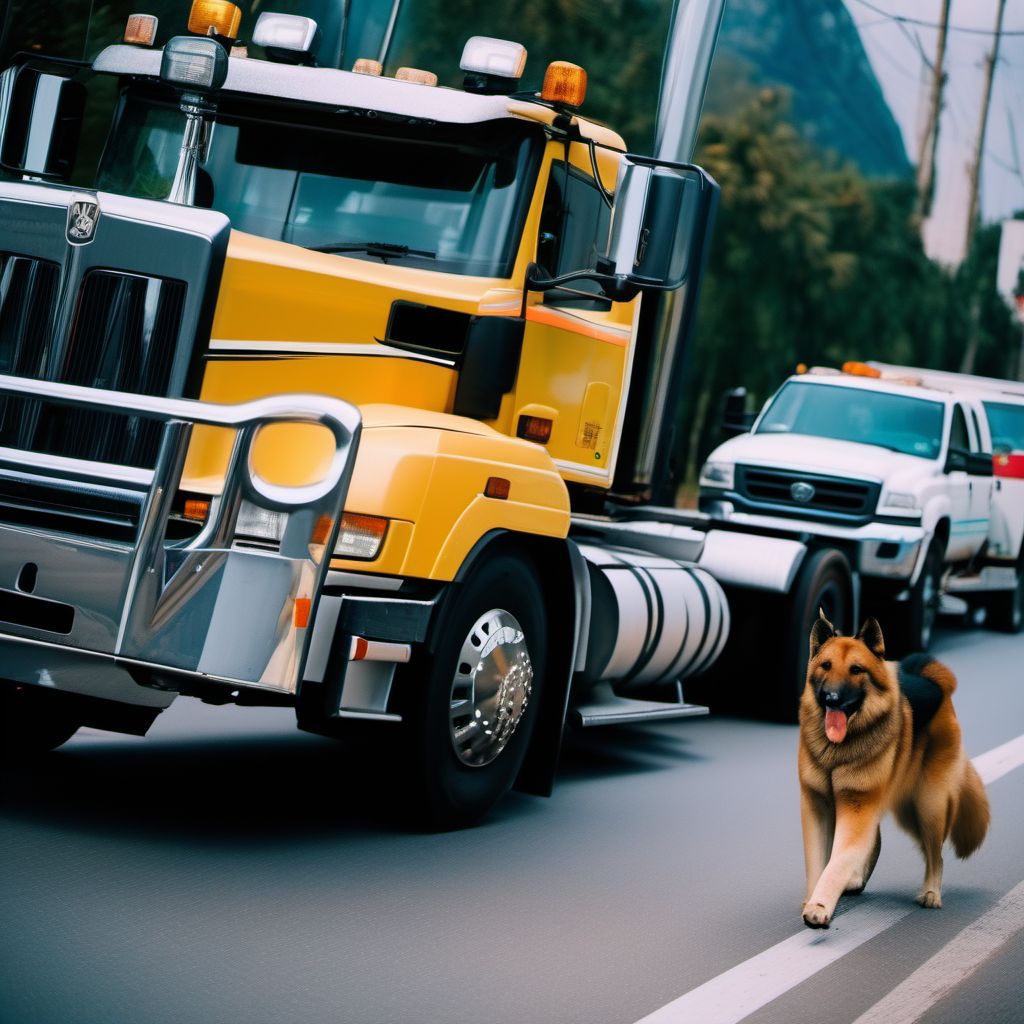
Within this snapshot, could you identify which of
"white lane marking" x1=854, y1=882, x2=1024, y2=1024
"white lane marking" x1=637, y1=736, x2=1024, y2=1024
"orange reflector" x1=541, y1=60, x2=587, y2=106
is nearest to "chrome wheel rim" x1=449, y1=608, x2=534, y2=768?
"white lane marking" x1=637, y1=736, x2=1024, y2=1024

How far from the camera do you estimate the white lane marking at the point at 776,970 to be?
540 centimetres

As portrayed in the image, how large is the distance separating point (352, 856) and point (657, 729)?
4.57 m

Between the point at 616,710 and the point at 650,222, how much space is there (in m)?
2.49

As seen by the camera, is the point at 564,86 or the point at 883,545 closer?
the point at 564,86

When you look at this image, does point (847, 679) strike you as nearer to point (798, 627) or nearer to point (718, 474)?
point (798, 627)

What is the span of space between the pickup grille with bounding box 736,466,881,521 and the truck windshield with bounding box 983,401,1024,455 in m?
5.52

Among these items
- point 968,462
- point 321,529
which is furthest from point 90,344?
point 968,462

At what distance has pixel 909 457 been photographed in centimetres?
1519

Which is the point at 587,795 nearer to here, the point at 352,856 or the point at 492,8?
the point at 352,856

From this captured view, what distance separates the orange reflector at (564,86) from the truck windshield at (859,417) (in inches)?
301

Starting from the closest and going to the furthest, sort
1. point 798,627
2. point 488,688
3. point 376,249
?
point 488,688
point 376,249
point 798,627


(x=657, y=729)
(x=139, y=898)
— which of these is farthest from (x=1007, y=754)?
(x=139, y=898)

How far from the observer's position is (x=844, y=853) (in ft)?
21.4

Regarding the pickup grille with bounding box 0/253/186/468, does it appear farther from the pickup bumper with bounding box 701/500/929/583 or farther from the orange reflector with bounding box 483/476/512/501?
the pickup bumper with bounding box 701/500/929/583
